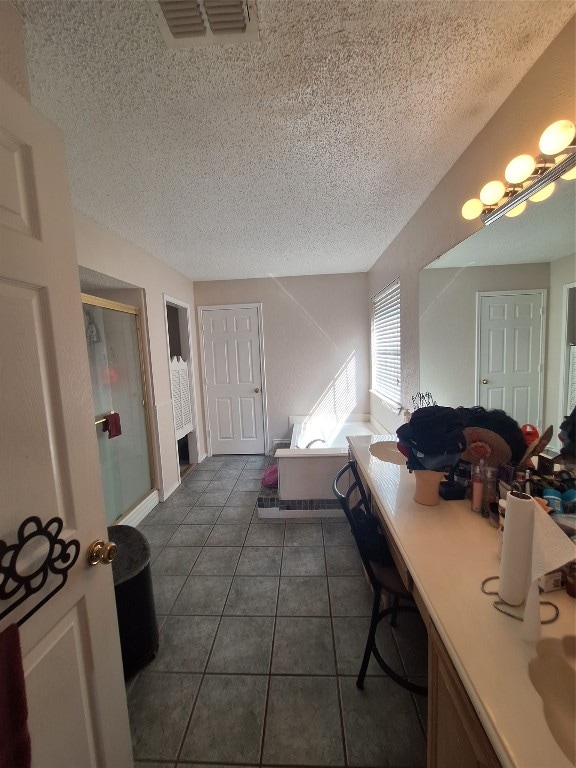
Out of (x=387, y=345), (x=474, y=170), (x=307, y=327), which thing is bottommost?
(x=387, y=345)

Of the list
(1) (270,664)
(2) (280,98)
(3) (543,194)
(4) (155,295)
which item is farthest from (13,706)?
(4) (155,295)

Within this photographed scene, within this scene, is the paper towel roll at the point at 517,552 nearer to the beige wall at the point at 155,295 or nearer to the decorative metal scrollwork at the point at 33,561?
the decorative metal scrollwork at the point at 33,561

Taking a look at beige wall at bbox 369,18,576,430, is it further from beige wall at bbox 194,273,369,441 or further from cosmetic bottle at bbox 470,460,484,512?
beige wall at bbox 194,273,369,441

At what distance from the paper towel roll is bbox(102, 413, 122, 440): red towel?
8.06ft

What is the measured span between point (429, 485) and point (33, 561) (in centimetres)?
128

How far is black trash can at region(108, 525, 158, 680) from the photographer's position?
4.25ft

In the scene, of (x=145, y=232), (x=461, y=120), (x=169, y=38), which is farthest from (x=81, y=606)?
(x=145, y=232)

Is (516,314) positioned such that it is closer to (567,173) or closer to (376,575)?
(567,173)

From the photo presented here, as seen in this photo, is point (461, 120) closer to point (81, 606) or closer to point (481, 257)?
point (481, 257)

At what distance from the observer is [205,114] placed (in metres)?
1.21

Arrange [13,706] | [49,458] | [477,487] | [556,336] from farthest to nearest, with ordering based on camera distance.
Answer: [477,487], [556,336], [49,458], [13,706]

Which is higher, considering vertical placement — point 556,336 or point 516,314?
point 516,314

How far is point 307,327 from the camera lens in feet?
13.1

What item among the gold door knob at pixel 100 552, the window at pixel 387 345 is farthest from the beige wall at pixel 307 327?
the gold door knob at pixel 100 552
